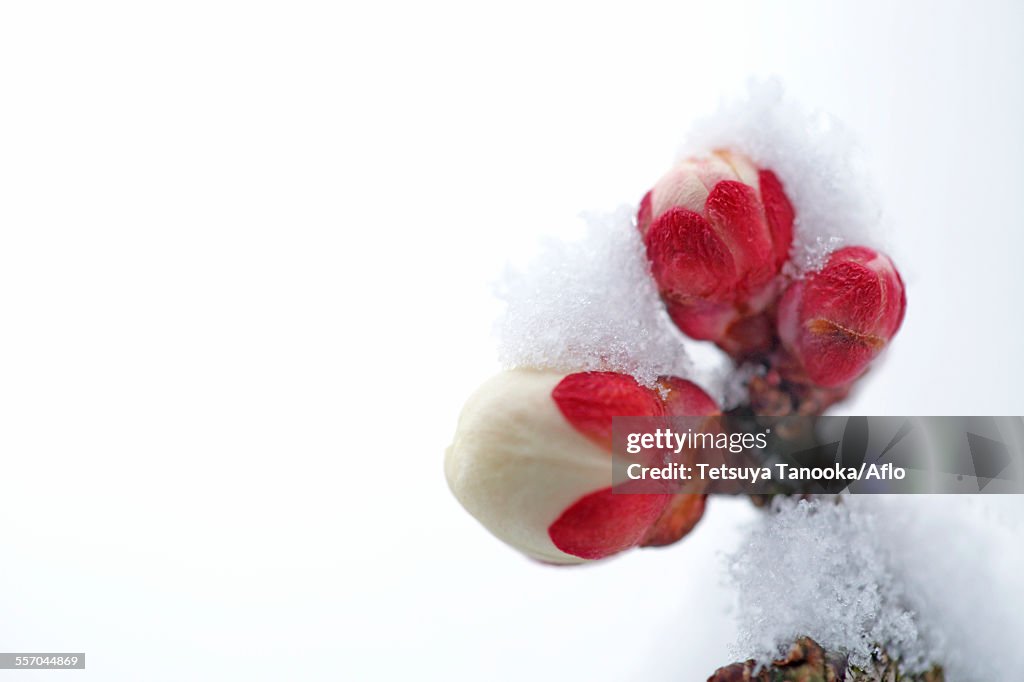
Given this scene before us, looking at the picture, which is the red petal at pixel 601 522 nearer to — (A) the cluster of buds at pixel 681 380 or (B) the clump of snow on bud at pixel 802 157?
(A) the cluster of buds at pixel 681 380

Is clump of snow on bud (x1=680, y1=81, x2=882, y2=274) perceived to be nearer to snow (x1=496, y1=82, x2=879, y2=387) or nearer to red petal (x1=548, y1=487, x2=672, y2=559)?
snow (x1=496, y1=82, x2=879, y2=387)

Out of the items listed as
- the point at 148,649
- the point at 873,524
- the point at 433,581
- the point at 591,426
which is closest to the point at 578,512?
the point at 591,426

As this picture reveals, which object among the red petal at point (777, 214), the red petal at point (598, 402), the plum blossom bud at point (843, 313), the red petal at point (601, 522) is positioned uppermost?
the red petal at point (777, 214)

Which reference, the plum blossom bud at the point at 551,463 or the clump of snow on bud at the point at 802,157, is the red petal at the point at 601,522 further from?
the clump of snow on bud at the point at 802,157

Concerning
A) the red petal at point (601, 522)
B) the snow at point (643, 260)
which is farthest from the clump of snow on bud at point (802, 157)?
the red petal at point (601, 522)

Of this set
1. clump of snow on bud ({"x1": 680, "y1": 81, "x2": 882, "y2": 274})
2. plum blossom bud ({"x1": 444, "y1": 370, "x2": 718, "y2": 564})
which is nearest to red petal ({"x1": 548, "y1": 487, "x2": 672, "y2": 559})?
plum blossom bud ({"x1": 444, "y1": 370, "x2": 718, "y2": 564})

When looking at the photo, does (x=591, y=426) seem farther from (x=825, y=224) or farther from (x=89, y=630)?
(x=89, y=630)

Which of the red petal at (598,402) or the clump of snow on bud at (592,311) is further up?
the clump of snow on bud at (592,311)
